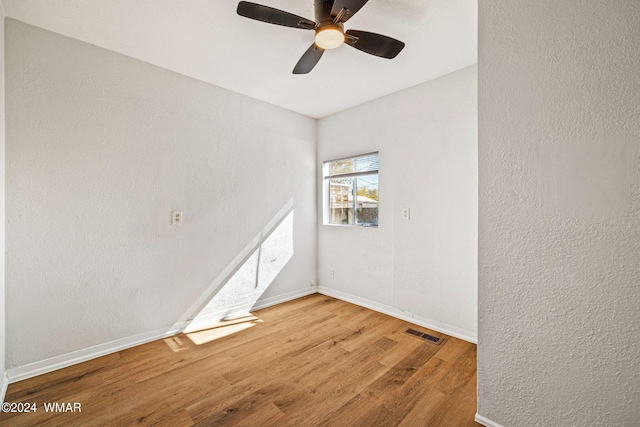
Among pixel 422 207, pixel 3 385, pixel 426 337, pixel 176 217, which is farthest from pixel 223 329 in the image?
pixel 422 207

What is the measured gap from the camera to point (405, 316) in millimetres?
3012

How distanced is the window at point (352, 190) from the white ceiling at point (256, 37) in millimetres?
970

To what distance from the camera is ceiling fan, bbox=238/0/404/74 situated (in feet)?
4.99

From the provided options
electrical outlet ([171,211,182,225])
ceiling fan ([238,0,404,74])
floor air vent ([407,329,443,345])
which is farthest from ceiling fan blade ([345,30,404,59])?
floor air vent ([407,329,443,345])

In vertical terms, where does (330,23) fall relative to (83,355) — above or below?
above

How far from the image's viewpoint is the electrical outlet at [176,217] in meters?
2.66

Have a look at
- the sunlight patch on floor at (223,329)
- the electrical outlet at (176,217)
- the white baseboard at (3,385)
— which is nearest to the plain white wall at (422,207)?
the sunlight patch on floor at (223,329)

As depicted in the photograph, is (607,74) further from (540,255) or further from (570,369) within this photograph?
(570,369)

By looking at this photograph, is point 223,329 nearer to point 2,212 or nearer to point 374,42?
point 2,212

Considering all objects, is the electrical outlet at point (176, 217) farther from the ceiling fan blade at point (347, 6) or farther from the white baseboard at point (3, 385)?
the ceiling fan blade at point (347, 6)

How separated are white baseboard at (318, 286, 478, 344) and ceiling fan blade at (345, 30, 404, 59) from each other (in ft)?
8.27

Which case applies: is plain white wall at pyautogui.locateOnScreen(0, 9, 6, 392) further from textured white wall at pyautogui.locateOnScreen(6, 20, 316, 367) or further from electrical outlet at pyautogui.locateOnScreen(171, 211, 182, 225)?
electrical outlet at pyautogui.locateOnScreen(171, 211, 182, 225)

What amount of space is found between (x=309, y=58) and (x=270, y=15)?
46 cm

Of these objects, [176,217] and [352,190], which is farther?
[352,190]
